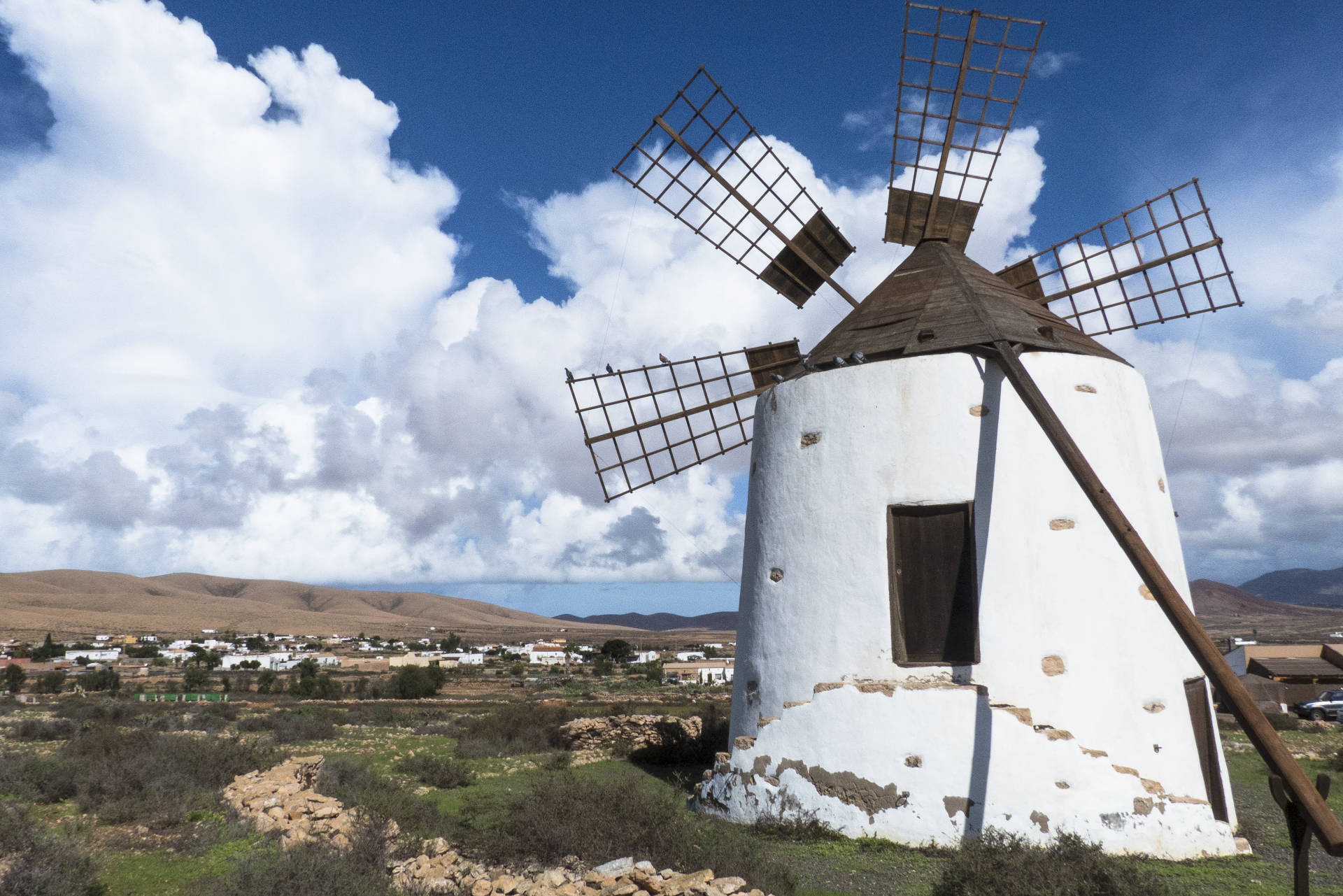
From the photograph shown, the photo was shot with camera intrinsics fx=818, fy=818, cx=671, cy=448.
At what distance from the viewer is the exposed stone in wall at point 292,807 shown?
7.49 metres

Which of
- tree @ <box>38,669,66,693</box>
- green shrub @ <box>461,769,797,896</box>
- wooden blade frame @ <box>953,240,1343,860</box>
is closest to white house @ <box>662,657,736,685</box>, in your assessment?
tree @ <box>38,669,66,693</box>

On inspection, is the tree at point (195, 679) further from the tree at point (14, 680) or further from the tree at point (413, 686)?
the tree at point (413, 686)

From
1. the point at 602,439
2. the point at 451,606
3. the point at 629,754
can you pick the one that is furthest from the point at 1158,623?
the point at 451,606

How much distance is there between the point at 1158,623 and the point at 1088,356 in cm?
294

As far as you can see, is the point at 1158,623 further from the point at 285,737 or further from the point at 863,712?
the point at 285,737

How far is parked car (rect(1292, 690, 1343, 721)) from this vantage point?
26734 millimetres

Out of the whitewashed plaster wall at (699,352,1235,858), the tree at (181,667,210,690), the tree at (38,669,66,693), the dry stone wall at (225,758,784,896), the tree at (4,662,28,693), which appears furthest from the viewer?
the tree at (181,667,210,690)

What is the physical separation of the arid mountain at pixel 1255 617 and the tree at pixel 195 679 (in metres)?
78.7

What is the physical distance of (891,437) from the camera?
891cm

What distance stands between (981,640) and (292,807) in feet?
23.4

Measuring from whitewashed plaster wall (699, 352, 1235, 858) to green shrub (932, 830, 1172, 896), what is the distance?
108cm

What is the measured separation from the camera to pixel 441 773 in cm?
1180

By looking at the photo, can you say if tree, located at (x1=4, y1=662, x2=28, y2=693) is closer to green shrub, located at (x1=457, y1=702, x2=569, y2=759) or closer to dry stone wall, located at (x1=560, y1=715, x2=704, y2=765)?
green shrub, located at (x1=457, y1=702, x2=569, y2=759)

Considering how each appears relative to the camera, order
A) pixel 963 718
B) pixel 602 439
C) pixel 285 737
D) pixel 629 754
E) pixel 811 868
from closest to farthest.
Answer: pixel 811 868, pixel 963 718, pixel 602 439, pixel 629 754, pixel 285 737
